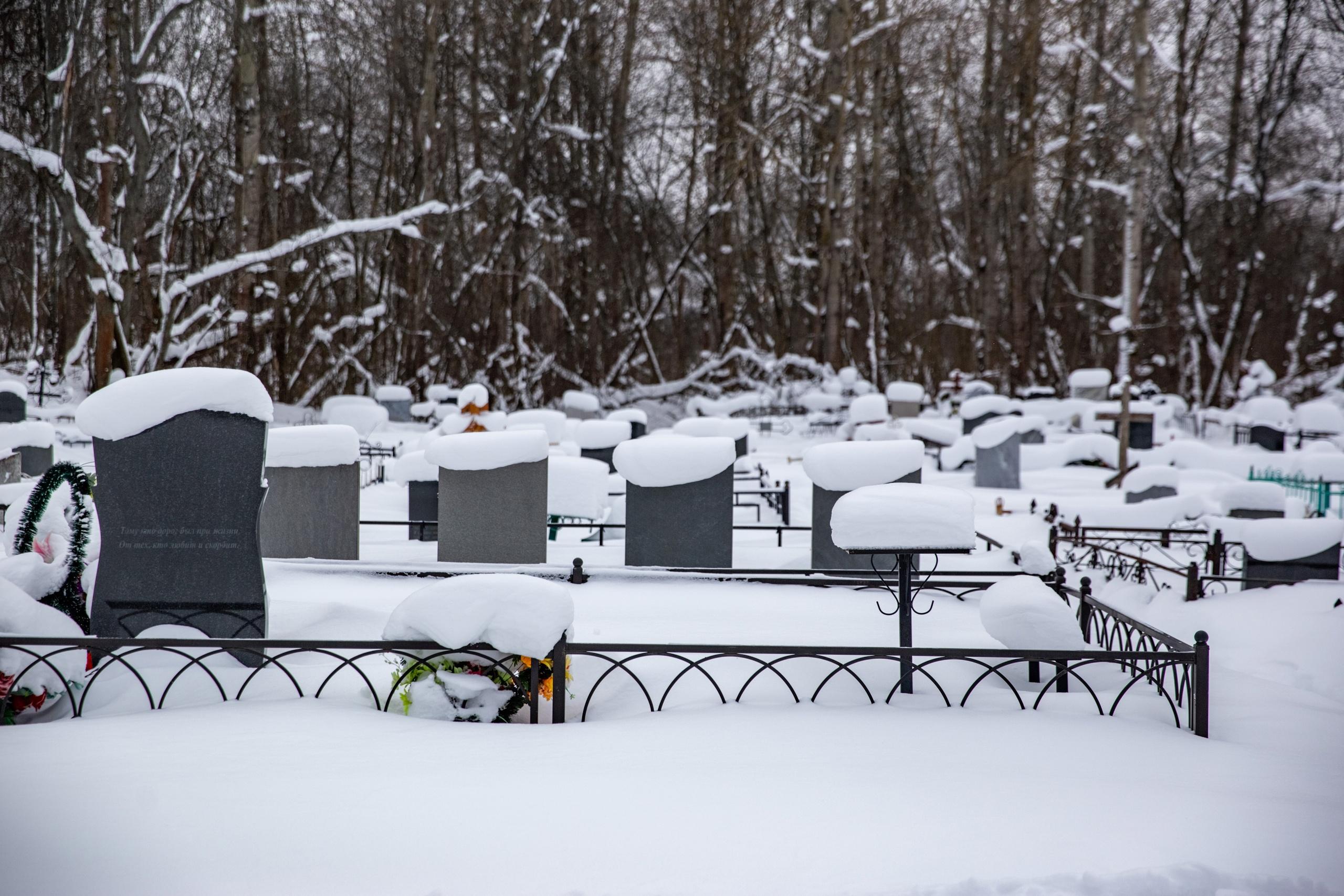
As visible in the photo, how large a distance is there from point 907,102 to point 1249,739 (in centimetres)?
2778

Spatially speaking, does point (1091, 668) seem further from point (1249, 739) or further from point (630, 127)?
point (630, 127)

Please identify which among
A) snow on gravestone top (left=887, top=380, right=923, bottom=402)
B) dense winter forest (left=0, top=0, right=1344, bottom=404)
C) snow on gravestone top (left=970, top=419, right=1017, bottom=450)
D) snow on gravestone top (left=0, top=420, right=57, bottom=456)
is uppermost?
dense winter forest (left=0, top=0, right=1344, bottom=404)

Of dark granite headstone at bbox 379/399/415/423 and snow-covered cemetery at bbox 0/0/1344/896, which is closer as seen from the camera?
snow-covered cemetery at bbox 0/0/1344/896

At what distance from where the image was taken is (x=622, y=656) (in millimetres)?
4859

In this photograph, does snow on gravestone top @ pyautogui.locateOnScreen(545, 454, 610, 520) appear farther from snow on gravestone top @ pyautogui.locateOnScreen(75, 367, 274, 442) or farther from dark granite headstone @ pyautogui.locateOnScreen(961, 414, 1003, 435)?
dark granite headstone @ pyautogui.locateOnScreen(961, 414, 1003, 435)

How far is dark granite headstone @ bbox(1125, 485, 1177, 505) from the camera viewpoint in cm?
1252

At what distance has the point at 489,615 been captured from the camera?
403 centimetres

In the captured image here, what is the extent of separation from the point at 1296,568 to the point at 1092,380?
17.4 metres

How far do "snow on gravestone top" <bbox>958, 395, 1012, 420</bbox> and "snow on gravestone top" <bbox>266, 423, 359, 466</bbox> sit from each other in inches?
629

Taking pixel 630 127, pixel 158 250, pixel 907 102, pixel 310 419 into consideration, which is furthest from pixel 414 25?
pixel 907 102

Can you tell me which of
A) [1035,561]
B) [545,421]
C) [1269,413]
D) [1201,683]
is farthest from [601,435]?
[1269,413]

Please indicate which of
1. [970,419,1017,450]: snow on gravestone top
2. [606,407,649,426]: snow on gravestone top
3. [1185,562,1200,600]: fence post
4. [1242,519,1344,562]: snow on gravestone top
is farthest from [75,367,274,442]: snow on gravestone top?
[970,419,1017,450]: snow on gravestone top

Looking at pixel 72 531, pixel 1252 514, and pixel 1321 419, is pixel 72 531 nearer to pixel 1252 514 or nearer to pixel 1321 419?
pixel 1252 514

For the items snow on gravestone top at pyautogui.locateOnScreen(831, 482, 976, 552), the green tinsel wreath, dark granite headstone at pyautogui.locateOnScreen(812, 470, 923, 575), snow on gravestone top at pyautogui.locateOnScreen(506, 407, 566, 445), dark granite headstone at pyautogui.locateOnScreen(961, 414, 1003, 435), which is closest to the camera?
snow on gravestone top at pyautogui.locateOnScreen(831, 482, 976, 552)
